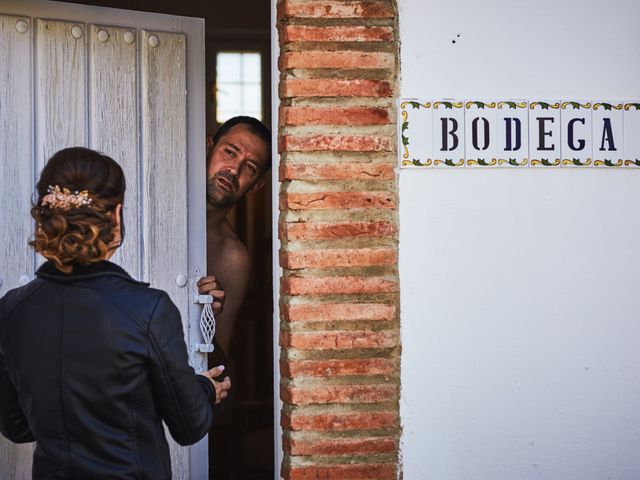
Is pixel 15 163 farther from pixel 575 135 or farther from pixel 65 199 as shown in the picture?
pixel 575 135

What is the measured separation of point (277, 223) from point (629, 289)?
1.39m

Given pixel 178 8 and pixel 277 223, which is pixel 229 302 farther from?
pixel 178 8

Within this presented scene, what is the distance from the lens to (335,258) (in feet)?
11.4

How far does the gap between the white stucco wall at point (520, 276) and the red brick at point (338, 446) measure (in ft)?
0.34

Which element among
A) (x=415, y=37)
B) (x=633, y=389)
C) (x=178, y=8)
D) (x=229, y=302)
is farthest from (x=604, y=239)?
(x=178, y=8)

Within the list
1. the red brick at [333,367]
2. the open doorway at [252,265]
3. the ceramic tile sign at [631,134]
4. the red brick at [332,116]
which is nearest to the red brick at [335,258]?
the red brick at [333,367]

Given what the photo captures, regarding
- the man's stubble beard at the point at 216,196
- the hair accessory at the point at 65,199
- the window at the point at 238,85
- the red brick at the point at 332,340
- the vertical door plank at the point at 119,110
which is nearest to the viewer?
the hair accessory at the point at 65,199

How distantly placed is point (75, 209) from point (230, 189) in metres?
2.43

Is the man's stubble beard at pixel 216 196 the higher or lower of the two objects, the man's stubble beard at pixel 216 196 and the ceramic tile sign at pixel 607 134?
the lower

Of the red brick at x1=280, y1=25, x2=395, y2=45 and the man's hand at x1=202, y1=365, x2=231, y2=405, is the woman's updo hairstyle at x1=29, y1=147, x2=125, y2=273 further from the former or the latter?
the red brick at x1=280, y1=25, x2=395, y2=45

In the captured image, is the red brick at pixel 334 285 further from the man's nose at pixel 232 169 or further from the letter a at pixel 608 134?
the man's nose at pixel 232 169

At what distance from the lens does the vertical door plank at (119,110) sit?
3869 millimetres

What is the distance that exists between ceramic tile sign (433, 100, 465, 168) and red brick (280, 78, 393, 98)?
23 cm

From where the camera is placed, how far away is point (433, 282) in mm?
3574
